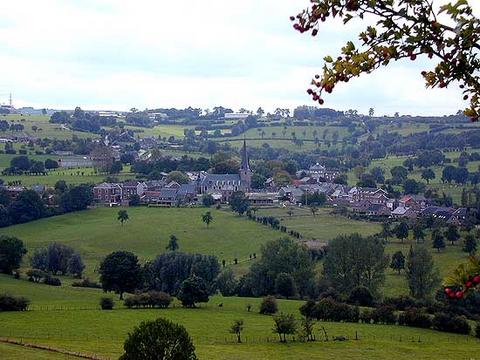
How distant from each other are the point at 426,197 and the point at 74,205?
58.3 meters

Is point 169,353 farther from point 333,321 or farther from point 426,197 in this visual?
point 426,197

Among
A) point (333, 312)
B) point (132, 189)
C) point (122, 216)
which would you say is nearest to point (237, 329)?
point (333, 312)

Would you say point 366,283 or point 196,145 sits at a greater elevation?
point 196,145

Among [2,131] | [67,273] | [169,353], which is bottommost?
[67,273]

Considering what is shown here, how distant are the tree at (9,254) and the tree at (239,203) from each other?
4223 centimetres

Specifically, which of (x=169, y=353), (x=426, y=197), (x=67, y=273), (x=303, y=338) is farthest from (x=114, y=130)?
(x=169, y=353)

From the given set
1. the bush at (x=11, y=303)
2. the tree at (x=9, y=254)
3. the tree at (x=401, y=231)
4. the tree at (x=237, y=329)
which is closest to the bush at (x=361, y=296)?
the tree at (x=237, y=329)

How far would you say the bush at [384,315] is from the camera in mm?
51750

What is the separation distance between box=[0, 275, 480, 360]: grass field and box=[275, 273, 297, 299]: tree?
5861 millimetres

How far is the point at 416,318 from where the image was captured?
167 feet

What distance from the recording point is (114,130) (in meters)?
198

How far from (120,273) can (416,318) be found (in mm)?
25953

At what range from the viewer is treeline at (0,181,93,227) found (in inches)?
3637

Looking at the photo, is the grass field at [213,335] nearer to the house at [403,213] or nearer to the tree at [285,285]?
the tree at [285,285]
